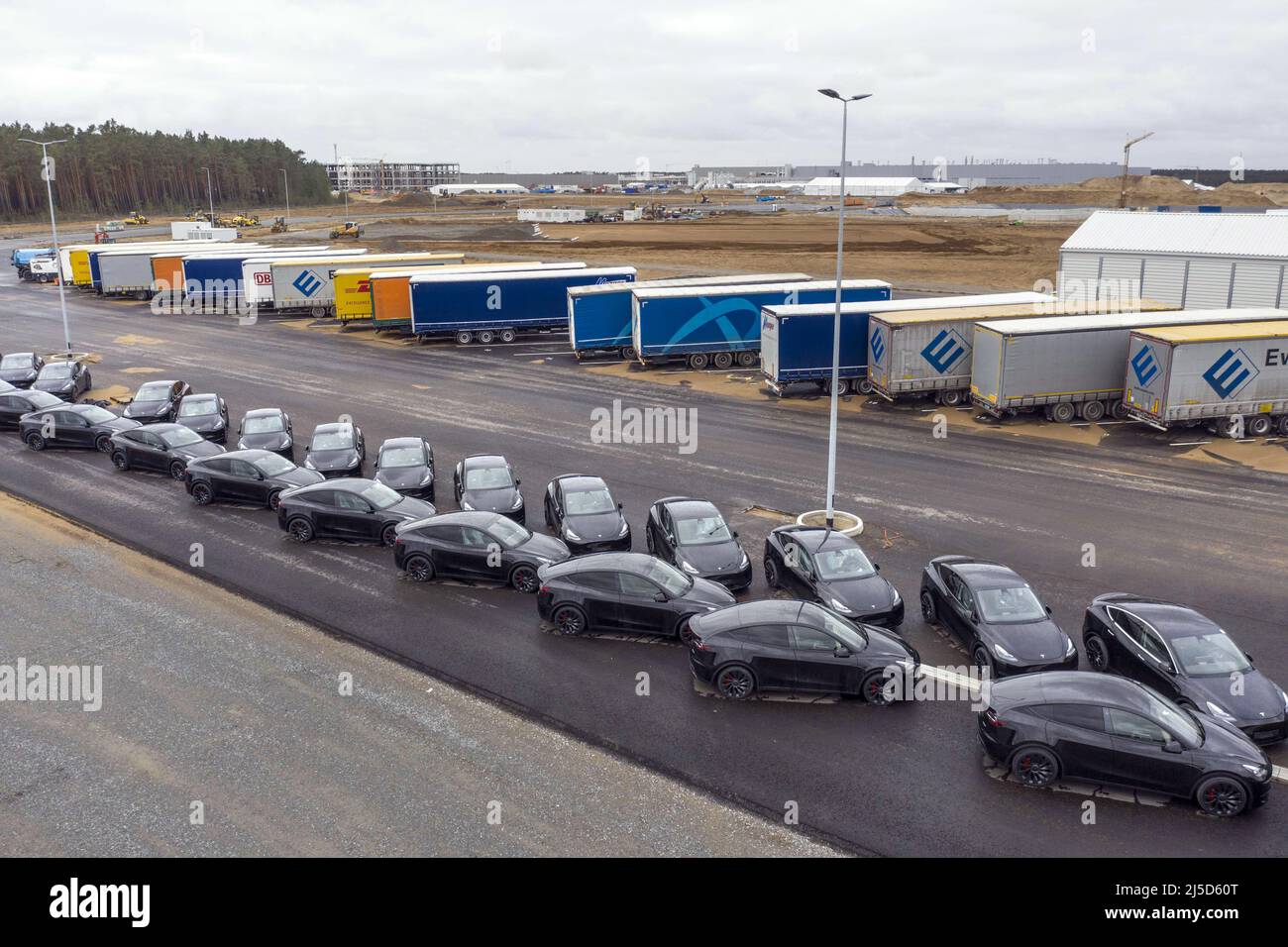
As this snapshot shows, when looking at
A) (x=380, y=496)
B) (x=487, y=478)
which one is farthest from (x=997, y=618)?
(x=380, y=496)

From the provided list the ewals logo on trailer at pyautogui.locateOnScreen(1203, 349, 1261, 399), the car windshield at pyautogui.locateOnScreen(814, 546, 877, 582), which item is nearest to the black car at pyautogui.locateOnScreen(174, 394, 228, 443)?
the car windshield at pyautogui.locateOnScreen(814, 546, 877, 582)

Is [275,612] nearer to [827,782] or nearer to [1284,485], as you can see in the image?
[827,782]

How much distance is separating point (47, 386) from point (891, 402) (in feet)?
97.0

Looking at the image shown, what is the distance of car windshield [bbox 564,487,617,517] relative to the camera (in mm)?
20344

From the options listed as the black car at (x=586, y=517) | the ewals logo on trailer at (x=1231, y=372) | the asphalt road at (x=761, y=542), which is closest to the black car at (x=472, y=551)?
the asphalt road at (x=761, y=542)

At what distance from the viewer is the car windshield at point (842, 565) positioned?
17.1 meters

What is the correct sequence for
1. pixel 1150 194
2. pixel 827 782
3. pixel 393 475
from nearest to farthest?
pixel 827 782 < pixel 393 475 < pixel 1150 194

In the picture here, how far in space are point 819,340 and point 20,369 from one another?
29.7 metres

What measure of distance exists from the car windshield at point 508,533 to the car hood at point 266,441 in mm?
9948

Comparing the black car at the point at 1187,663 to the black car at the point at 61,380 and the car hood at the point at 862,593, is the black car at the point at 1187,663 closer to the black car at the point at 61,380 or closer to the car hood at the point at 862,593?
the car hood at the point at 862,593

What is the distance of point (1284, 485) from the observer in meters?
25.1

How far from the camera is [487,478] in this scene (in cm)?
2206

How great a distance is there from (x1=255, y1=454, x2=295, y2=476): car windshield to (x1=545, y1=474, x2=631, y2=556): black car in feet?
22.2
